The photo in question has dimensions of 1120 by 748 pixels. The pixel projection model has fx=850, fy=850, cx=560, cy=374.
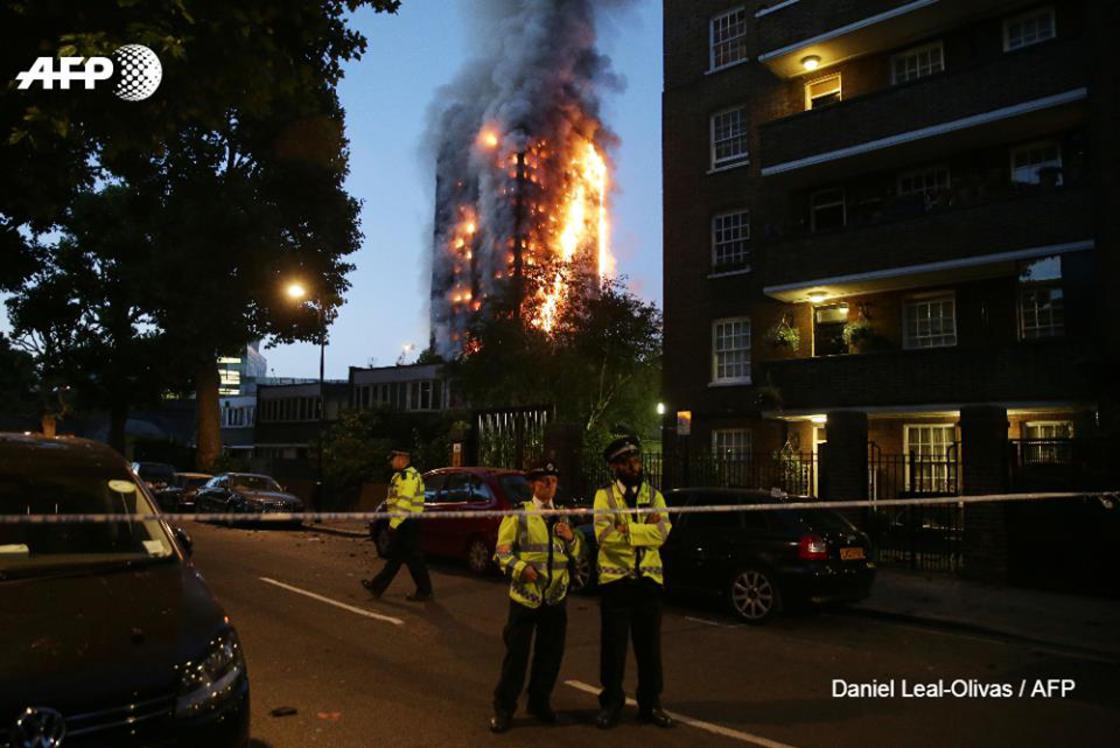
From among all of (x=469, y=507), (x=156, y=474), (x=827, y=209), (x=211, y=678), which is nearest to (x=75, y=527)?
(x=211, y=678)

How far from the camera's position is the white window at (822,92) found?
2214 cm

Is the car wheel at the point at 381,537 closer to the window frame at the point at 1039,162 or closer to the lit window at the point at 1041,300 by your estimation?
the lit window at the point at 1041,300

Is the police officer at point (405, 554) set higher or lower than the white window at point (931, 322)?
lower

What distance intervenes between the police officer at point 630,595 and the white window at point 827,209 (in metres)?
17.5

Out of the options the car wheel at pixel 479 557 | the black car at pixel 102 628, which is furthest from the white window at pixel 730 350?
the black car at pixel 102 628

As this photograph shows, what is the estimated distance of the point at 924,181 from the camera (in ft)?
67.1

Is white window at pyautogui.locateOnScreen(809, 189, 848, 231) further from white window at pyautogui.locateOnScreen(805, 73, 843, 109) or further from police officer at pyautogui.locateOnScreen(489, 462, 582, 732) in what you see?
police officer at pyautogui.locateOnScreen(489, 462, 582, 732)

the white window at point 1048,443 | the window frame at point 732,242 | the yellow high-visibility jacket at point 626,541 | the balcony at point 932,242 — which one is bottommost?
the yellow high-visibility jacket at point 626,541

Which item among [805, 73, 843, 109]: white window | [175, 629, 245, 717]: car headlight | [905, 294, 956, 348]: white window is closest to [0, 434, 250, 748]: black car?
[175, 629, 245, 717]: car headlight

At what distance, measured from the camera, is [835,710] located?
621 cm

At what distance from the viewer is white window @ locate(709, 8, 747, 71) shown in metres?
24.2

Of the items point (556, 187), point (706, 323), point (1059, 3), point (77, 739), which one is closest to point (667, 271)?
point (706, 323)

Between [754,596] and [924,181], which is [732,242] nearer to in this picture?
[924,181]

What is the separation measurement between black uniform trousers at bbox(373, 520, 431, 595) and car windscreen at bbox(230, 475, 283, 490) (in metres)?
13.0
